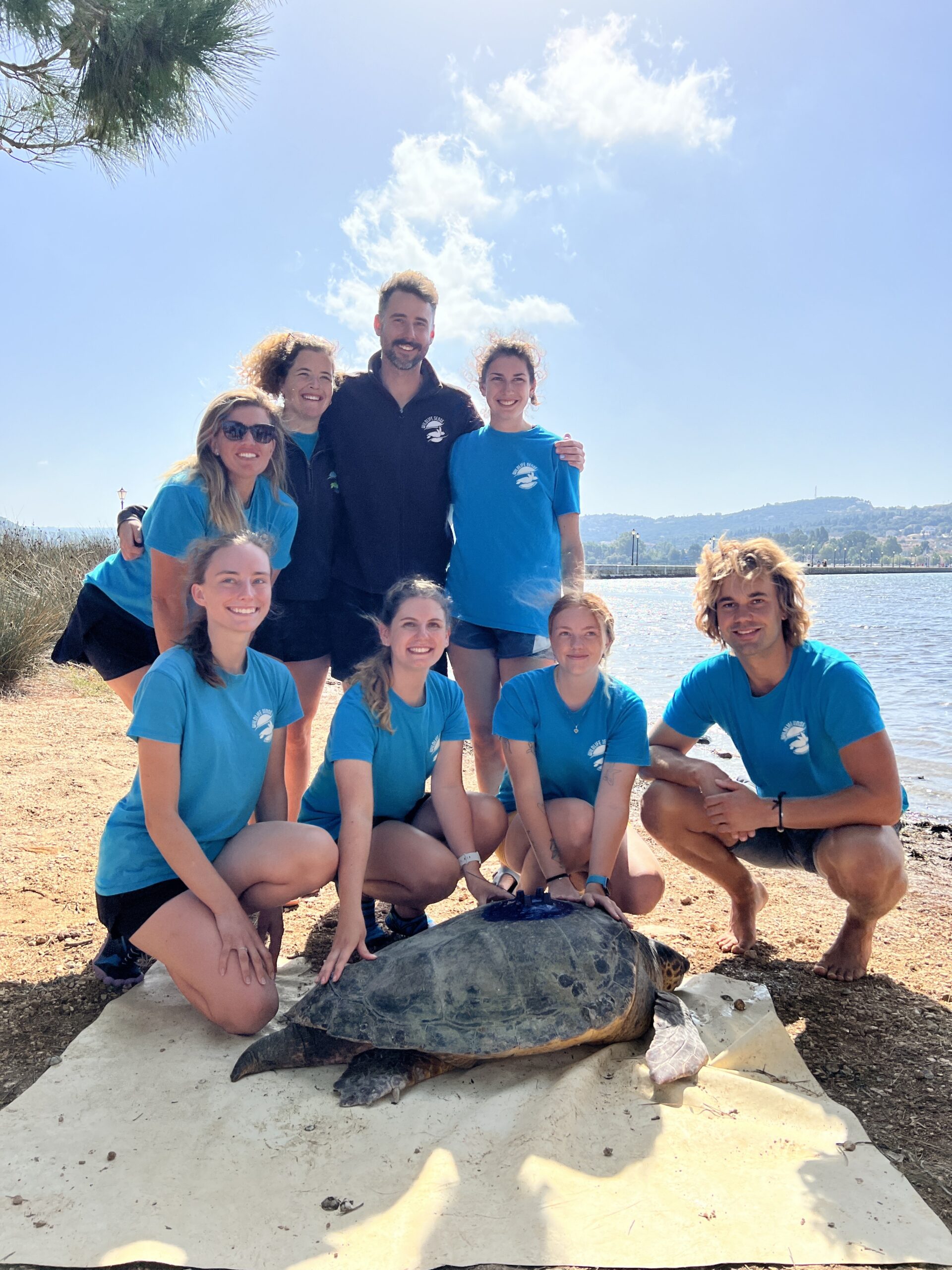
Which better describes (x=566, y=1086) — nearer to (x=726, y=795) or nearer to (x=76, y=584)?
(x=726, y=795)

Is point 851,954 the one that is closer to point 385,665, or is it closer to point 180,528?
point 385,665

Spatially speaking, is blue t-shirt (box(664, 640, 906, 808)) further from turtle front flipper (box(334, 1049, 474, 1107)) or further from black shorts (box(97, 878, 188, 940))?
black shorts (box(97, 878, 188, 940))

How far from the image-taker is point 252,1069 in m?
2.28

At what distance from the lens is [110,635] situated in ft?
10.8

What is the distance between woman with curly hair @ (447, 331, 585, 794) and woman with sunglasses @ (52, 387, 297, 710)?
2.76ft

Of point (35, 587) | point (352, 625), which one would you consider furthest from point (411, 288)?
point (35, 587)

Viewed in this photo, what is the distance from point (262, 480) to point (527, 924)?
194cm

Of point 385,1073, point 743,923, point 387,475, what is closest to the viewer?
point 385,1073

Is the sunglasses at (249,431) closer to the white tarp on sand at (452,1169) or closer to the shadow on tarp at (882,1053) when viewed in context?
the white tarp on sand at (452,1169)

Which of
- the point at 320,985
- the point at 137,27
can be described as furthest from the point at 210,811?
the point at 137,27

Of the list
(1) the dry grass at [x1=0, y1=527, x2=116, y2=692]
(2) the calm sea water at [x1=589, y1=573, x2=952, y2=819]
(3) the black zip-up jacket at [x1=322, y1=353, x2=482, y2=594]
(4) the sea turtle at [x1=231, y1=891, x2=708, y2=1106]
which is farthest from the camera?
(1) the dry grass at [x1=0, y1=527, x2=116, y2=692]

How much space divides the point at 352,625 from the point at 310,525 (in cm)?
48

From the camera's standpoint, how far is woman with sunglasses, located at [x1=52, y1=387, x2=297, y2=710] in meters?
2.96

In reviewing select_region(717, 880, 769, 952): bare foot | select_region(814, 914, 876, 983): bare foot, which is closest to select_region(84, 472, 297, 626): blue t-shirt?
select_region(717, 880, 769, 952): bare foot
